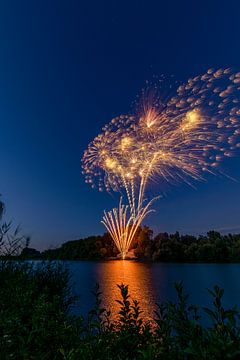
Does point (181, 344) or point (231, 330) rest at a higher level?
Result: point (231, 330)

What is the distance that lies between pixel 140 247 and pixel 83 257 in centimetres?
4646

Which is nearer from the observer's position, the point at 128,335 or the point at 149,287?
the point at 128,335

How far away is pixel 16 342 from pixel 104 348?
177 centimetres

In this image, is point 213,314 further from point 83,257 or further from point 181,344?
point 83,257

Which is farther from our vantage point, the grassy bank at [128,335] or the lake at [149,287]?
the lake at [149,287]

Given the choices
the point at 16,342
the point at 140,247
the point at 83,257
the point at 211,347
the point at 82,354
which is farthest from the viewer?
the point at 83,257

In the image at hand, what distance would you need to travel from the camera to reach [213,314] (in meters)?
2.13

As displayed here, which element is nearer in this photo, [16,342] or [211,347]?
[211,347]

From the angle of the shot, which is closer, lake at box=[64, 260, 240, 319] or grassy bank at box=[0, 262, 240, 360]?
grassy bank at box=[0, 262, 240, 360]

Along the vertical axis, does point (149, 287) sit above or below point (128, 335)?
above

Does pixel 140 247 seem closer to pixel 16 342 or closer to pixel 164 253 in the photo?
pixel 164 253

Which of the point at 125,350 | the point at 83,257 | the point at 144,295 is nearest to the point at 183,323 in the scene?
the point at 125,350

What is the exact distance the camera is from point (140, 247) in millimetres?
136875

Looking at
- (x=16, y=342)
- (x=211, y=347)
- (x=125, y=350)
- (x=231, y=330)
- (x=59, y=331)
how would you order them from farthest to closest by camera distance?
(x=16, y=342)
(x=59, y=331)
(x=125, y=350)
(x=231, y=330)
(x=211, y=347)
